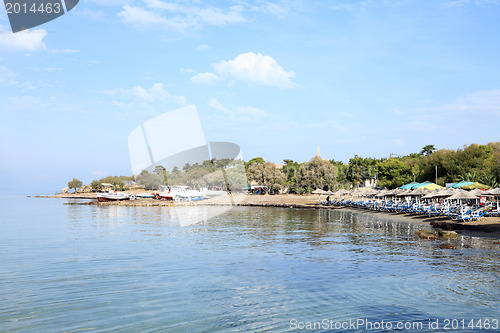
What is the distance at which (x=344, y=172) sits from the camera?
423ft

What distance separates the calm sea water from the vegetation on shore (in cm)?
3308

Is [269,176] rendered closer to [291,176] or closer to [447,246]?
[291,176]

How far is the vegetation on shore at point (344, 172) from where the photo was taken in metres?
75.2

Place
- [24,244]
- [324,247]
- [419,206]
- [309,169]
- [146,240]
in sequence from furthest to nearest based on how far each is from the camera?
[309,169]
[419,206]
[146,240]
[24,244]
[324,247]

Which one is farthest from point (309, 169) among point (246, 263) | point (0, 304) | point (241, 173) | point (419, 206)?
point (0, 304)

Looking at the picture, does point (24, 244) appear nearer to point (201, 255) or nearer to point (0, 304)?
point (201, 255)

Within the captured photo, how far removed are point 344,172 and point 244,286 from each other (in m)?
118

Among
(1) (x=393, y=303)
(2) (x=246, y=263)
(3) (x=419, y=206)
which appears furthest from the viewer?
(3) (x=419, y=206)

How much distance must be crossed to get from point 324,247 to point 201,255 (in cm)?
835

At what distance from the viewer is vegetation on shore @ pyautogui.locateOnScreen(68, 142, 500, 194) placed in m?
A: 75.2

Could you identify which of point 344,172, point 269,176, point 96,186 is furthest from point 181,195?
point 96,186

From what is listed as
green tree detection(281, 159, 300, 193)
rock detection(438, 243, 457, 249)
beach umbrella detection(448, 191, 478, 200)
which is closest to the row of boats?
green tree detection(281, 159, 300, 193)

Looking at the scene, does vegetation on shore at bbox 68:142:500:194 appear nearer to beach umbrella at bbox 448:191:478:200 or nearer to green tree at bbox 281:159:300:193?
green tree at bbox 281:159:300:193

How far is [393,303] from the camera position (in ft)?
42.0
